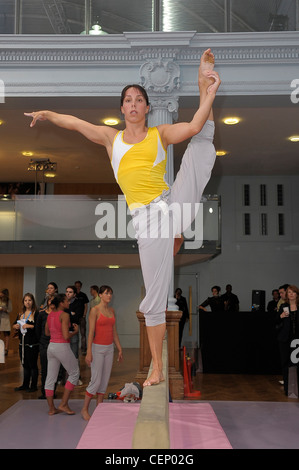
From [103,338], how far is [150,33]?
4378 millimetres

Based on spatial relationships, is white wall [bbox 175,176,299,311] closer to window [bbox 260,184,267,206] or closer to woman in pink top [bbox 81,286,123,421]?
window [bbox 260,184,267,206]

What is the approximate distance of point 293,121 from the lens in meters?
10.1

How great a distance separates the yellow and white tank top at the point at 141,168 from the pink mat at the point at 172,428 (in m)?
1.50

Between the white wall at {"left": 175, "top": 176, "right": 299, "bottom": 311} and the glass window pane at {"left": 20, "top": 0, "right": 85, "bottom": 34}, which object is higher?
the glass window pane at {"left": 20, "top": 0, "right": 85, "bottom": 34}

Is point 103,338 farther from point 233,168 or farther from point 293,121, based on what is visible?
point 233,168

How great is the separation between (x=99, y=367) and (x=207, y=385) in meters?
3.36

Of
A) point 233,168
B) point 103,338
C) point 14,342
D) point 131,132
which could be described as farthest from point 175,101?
point 14,342

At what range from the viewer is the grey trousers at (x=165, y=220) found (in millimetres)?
2400

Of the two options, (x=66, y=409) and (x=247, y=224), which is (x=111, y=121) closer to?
(x=66, y=409)

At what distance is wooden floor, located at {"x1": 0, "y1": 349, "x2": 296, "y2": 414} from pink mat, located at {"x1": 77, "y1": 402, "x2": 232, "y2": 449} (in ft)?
12.1

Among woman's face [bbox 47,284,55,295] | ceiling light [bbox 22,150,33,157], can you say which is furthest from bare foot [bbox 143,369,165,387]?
ceiling light [bbox 22,150,33,157]

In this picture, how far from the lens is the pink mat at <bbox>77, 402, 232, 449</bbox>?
3.01m
